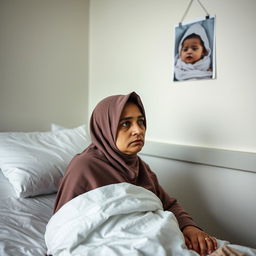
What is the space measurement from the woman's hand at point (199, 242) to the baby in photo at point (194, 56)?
2.64 ft

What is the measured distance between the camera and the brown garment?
83cm

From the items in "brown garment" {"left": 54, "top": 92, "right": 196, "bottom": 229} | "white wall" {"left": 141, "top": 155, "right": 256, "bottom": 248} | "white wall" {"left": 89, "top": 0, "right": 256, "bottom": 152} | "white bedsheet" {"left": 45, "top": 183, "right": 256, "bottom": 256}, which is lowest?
"white wall" {"left": 141, "top": 155, "right": 256, "bottom": 248}

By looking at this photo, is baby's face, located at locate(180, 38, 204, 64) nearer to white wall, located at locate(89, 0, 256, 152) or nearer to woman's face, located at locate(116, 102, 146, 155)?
white wall, located at locate(89, 0, 256, 152)

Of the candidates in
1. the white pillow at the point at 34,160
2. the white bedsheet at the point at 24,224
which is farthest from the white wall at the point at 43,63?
the white bedsheet at the point at 24,224

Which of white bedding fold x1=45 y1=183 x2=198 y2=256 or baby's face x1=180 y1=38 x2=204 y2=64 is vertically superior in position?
baby's face x1=180 y1=38 x2=204 y2=64

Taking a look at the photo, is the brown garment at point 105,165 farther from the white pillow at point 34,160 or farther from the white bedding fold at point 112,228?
the white pillow at point 34,160

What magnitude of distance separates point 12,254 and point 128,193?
417 mm

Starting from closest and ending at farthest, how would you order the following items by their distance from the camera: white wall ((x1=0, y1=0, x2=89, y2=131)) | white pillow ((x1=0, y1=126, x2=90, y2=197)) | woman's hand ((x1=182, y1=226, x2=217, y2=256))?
woman's hand ((x1=182, y1=226, x2=217, y2=256))
white pillow ((x1=0, y1=126, x2=90, y2=197))
white wall ((x1=0, y1=0, x2=89, y2=131))

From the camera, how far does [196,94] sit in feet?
4.62

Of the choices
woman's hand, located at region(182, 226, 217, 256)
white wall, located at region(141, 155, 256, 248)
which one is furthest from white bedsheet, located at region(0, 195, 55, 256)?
white wall, located at region(141, 155, 256, 248)

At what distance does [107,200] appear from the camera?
728mm

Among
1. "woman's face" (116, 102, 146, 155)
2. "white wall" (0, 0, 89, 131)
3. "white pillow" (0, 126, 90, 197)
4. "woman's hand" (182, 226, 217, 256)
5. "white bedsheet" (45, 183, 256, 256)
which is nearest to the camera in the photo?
"white bedsheet" (45, 183, 256, 256)

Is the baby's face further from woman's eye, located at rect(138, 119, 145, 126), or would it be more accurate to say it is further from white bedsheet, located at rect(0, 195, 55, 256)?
white bedsheet, located at rect(0, 195, 55, 256)

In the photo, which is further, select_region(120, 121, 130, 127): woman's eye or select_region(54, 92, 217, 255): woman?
select_region(120, 121, 130, 127): woman's eye
